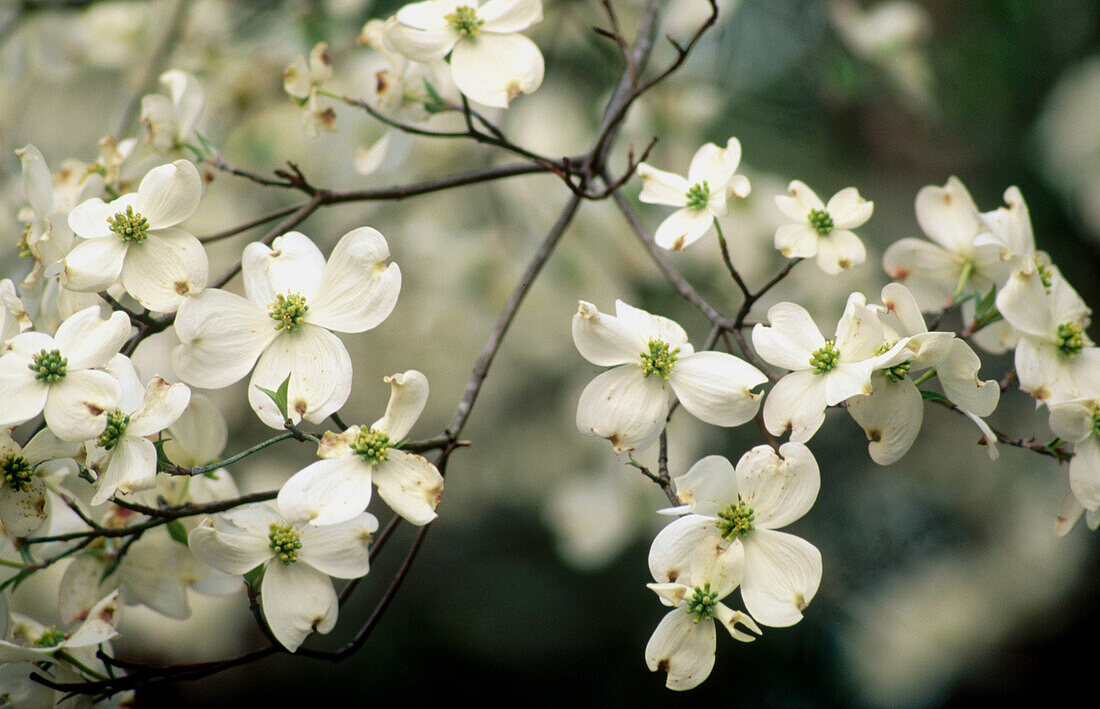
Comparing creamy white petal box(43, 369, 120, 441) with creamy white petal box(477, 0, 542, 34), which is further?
creamy white petal box(477, 0, 542, 34)

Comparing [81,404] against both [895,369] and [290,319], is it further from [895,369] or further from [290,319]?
[895,369]

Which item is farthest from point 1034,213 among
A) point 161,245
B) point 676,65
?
point 161,245

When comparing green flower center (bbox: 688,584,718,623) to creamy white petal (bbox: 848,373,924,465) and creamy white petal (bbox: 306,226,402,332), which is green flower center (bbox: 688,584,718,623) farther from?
creamy white petal (bbox: 306,226,402,332)

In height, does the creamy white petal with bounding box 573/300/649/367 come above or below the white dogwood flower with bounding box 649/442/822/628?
above

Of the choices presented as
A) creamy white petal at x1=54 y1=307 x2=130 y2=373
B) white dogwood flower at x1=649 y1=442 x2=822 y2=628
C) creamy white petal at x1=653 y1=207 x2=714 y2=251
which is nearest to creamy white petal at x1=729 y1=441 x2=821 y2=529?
white dogwood flower at x1=649 y1=442 x2=822 y2=628

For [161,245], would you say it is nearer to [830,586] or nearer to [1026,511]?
[830,586]

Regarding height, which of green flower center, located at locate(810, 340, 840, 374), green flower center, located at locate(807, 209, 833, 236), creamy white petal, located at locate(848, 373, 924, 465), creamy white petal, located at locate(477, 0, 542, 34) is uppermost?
creamy white petal, located at locate(477, 0, 542, 34)

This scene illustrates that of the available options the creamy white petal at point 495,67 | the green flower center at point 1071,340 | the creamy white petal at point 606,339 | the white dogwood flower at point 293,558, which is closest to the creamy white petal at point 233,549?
the white dogwood flower at point 293,558

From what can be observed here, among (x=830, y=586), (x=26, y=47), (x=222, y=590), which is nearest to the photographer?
(x=222, y=590)
